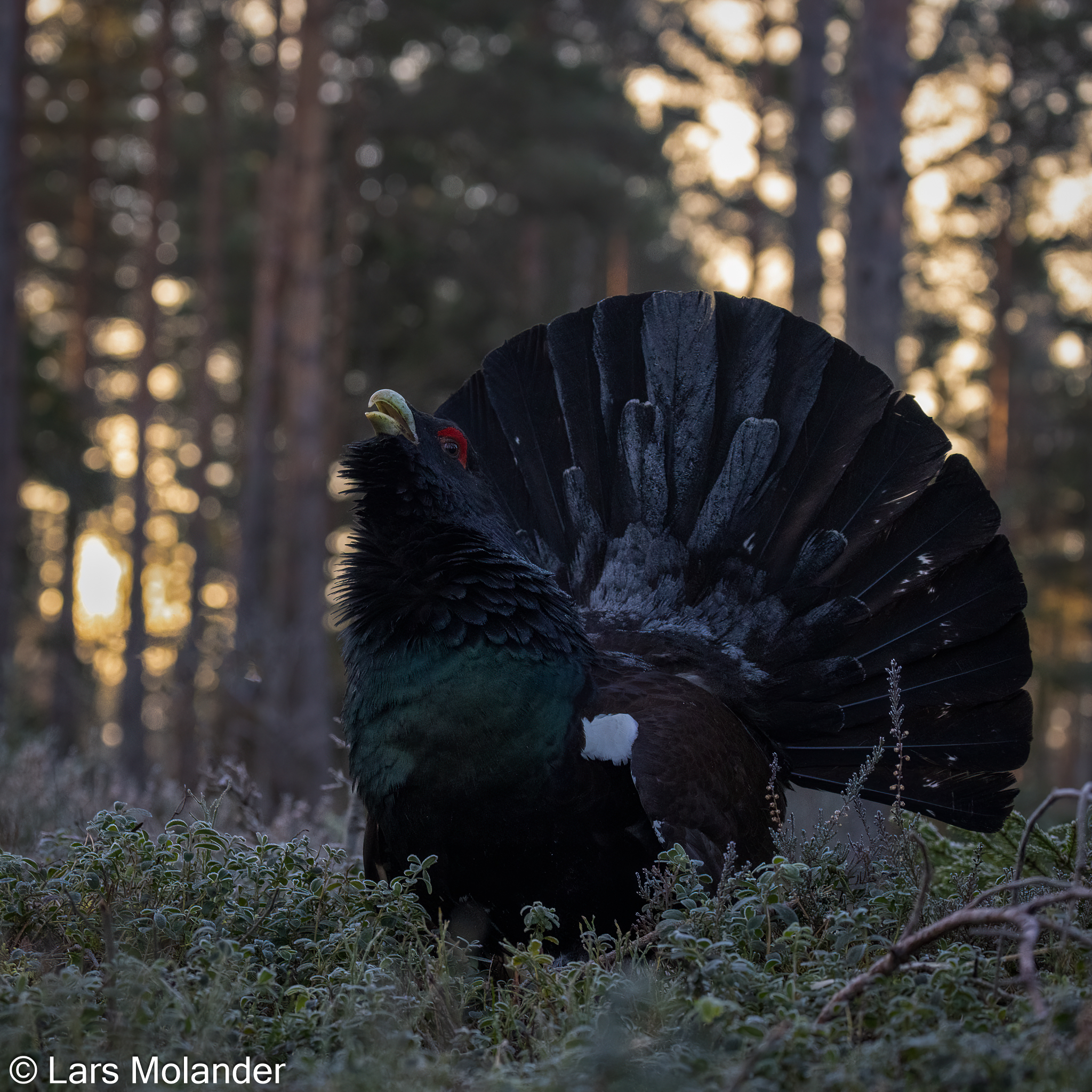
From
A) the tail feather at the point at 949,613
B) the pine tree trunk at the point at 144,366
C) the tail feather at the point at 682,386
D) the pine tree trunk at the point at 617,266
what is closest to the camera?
the tail feather at the point at 949,613

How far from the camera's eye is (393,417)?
3443 mm

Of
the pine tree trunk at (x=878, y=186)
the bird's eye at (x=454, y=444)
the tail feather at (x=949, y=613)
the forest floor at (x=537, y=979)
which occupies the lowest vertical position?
the forest floor at (x=537, y=979)

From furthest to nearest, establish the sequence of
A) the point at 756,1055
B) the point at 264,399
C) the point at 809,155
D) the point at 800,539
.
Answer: the point at 264,399 → the point at 809,155 → the point at 800,539 → the point at 756,1055

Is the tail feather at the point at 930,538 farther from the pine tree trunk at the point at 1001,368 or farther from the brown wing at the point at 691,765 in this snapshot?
the pine tree trunk at the point at 1001,368

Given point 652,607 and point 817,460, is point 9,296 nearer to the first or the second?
point 652,607

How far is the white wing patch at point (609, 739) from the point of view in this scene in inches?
121

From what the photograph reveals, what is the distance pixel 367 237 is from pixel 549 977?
694 inches

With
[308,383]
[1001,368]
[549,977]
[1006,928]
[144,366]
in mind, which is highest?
[1001,368]

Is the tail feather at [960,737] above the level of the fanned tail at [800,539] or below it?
below

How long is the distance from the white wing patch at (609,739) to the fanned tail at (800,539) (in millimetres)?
797

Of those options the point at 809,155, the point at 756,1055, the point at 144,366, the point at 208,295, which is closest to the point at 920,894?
the point at 756,1055

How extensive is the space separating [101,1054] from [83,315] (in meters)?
20.4

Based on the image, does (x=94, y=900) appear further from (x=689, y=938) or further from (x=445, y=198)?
(x=445, y=198)

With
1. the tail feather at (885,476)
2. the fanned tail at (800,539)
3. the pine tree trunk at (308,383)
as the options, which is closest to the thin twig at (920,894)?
the fanned tail at (800,539)
